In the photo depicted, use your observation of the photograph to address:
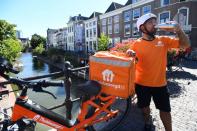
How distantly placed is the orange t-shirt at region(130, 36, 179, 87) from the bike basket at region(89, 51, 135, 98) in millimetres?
472

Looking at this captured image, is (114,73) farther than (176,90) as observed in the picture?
No

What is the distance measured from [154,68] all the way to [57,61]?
42.7 m

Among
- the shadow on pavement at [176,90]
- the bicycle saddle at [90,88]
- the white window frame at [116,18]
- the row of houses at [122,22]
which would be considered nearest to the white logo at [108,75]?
the bicycle saddle at [90,88]

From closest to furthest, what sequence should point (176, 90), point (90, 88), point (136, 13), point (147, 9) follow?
1. point (90, 88)
2. point (176, 90)
3. point (147, 9)
4. point (136, 13)

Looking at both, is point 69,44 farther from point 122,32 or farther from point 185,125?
point 185,125

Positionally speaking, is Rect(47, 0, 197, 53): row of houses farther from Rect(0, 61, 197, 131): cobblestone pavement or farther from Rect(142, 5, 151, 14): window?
Rect(0, 61, 197, 131): cobblestone pavement

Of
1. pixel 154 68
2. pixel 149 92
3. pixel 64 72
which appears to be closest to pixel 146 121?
pixel 149 92

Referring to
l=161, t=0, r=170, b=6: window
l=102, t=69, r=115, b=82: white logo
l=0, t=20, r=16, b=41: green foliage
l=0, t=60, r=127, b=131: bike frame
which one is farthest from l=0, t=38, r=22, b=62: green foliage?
l=161, t=0, r=170, b=6: window

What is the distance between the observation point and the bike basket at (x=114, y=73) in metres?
2.44

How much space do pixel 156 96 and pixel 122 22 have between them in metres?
32.6

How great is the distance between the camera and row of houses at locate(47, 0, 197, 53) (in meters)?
23.5

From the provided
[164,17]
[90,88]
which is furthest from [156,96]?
[164,17]

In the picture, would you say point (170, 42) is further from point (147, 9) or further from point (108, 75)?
point (147, 9)

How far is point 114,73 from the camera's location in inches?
98.3
